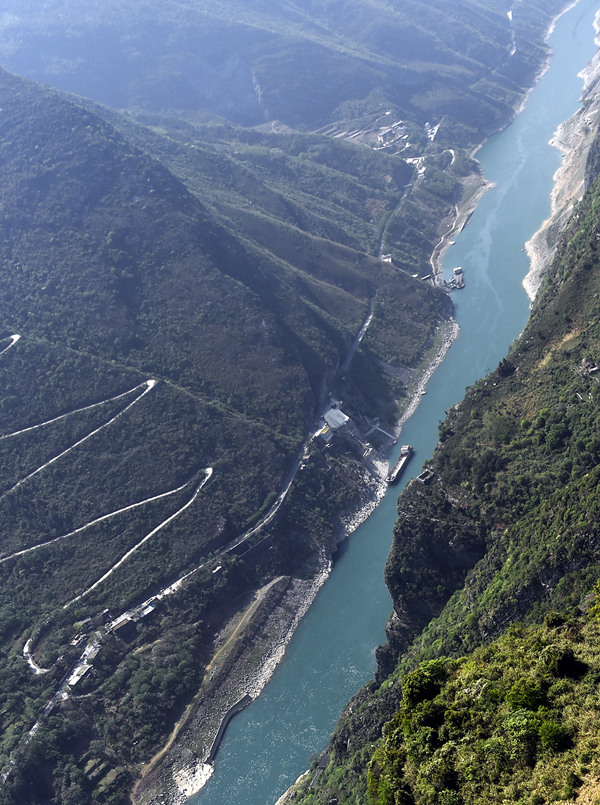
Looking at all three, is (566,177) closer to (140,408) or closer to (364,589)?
(140,408)

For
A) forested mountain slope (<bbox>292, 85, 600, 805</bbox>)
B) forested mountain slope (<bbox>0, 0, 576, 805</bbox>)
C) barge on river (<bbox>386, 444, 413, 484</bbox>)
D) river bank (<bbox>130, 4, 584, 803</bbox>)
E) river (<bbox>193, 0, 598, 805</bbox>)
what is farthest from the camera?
barge on river (<bbox>386, 444, 413, 484</bbox>)

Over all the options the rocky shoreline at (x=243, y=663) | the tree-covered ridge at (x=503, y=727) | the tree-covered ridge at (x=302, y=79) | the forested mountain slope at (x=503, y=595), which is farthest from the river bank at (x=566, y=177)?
the tree-covered ridge at (x=503, y=727)

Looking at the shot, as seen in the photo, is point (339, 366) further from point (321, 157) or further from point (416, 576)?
point (321, 157)

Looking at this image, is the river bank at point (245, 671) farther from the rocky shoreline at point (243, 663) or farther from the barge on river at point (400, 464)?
the barge on river at point (400, 464)

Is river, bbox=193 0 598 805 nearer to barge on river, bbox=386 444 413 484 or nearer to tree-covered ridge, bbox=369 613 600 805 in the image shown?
barge on river, bbox=386 444 413 484

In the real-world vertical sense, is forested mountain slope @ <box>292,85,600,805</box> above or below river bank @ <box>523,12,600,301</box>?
below

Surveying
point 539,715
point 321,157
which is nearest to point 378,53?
point 321,157

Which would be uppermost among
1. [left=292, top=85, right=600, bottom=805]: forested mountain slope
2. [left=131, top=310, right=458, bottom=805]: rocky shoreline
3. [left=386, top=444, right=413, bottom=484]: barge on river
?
[left=292, top=85, right=600, bottom=805]: forested mountain slope

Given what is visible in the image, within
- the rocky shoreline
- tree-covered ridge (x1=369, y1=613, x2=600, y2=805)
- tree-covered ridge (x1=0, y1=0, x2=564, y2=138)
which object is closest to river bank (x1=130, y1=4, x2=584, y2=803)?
the rocky shoreline

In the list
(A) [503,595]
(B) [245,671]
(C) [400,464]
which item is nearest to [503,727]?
(A) [503,595]
